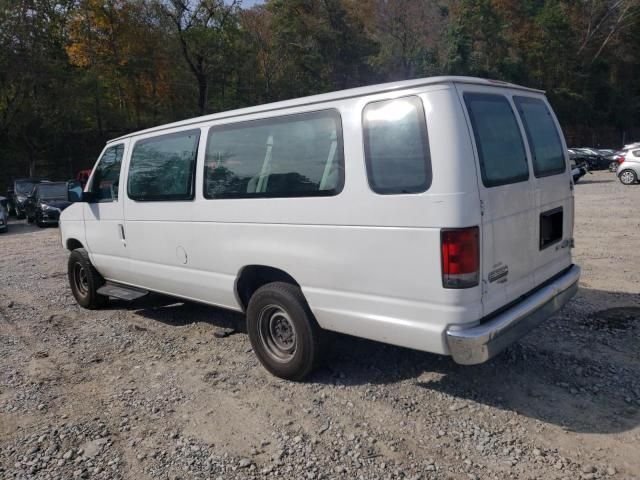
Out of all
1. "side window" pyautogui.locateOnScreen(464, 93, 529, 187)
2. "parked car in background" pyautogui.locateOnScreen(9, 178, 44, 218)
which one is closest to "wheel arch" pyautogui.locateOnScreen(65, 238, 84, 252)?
"side window" pyautogui.locateOnScreen(464, 93, 529, 187)

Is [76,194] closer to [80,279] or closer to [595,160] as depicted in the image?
[80,279]

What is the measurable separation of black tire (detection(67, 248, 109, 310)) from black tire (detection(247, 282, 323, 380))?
304 cm

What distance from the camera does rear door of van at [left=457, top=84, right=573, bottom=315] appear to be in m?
3.42

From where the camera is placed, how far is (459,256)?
10.7 ft

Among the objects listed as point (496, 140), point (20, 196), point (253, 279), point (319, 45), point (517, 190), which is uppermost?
point (319, 45)

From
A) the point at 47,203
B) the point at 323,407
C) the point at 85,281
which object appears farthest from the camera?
the point at 47,203

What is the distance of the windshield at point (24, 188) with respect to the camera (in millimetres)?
21438

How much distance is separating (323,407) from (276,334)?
2.64 ft

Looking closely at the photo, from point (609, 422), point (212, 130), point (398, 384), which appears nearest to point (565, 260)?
point (609, 422)

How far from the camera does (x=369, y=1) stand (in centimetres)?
5262

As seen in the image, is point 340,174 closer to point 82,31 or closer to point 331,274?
point 331,274

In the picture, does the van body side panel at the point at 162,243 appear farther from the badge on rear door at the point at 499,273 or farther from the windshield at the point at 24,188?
the windshield at the point at 24,188

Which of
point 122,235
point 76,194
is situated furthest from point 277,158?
point 76,194

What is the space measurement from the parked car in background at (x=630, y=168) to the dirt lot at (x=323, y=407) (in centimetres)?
1665
